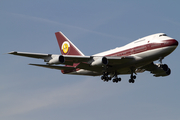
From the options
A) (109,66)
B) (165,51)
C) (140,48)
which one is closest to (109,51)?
(109,66)

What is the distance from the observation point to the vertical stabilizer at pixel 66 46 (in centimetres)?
5709

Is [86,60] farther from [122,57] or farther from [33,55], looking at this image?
[33,55]

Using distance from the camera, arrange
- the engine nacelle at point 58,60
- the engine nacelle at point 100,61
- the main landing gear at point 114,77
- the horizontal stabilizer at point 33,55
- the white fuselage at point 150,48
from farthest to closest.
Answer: the main landing gear at point 114,77, the engine nacelle at point 100,61, the white fuselage at point 150,48, the engine nacelle at point 58,60, the horizontal stabilizer at point 33,55

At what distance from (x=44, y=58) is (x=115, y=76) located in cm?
1395

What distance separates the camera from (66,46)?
196 ft

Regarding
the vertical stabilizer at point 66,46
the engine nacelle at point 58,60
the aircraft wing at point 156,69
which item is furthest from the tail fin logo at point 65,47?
the aircraft wing at point 156,69

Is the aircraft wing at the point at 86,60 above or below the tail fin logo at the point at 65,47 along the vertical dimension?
below

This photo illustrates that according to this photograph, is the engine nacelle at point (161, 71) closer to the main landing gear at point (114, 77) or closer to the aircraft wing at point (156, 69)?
the aircraft wing at point (156, 69)

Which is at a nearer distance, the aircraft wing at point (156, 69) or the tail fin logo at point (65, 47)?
the aircraft wing at point (156, 69)

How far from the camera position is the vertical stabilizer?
57.1m

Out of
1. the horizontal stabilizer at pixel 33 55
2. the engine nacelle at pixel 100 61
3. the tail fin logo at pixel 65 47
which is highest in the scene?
the tail fin logo at pixel 65 47

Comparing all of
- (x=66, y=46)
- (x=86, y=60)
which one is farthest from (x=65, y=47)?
(x=86, y=60)

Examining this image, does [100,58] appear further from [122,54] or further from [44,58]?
[44,58]

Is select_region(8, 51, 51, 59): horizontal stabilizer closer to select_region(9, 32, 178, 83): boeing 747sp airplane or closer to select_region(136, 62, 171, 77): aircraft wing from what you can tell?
select_region(9, 32, 178, 83): boeing 747sp airplane
